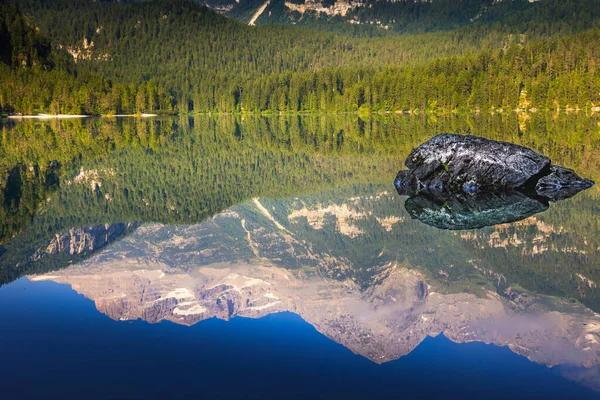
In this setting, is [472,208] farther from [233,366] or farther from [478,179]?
[233,366]

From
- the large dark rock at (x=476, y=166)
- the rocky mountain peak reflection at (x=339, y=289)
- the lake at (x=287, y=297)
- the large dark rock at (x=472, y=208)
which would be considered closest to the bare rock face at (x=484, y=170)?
the large dark rock at (x=476, y=166)

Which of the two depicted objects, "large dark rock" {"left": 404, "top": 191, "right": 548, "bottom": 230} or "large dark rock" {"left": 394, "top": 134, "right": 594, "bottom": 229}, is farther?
"large dark rock" {"left": 394, "top": 134, "right": 594, "bottom": 229}

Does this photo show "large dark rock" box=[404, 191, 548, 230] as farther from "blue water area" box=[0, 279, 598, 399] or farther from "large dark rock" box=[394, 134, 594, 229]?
"blue water area" box=[0, 279, 598, 399]

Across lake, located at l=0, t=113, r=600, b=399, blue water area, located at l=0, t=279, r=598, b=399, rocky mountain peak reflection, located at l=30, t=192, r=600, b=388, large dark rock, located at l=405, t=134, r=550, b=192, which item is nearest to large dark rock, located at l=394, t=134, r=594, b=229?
large dark rock, located at l=405, t=134, r=550, b=192

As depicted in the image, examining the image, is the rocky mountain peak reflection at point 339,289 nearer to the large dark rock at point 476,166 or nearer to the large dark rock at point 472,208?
the large dark rock at point 472,208

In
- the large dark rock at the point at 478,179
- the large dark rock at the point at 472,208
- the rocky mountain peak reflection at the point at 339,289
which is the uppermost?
the large dark rock at the point at 478,179

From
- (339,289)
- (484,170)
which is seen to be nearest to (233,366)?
(339,289)
